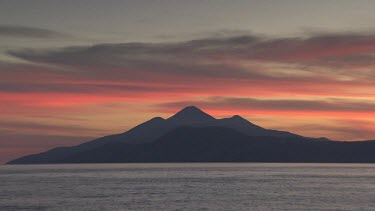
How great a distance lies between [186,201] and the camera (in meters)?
111

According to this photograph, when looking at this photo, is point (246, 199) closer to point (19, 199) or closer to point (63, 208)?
point (63, 208)

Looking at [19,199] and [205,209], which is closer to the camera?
[205,209]

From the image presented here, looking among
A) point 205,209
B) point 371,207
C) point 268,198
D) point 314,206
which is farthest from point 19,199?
point 371,207

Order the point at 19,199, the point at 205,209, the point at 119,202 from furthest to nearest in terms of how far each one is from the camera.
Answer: the point at 19,199
the point at 119,202
the point at 205,209

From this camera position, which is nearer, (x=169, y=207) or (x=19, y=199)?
(x=169, y=207)

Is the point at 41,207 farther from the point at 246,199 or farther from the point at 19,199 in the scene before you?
the point at 246,199

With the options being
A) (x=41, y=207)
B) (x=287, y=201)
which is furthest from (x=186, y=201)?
(x=41, y=207)

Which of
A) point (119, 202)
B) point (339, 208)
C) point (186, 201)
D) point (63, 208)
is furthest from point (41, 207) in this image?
point (339, 208)

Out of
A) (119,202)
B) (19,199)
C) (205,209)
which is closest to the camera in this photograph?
(205,209)

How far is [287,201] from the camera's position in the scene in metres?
110

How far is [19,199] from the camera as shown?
115 metres

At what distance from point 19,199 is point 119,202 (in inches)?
862

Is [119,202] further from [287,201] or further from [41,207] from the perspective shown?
[287,201]

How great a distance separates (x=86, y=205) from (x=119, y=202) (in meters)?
7.26
